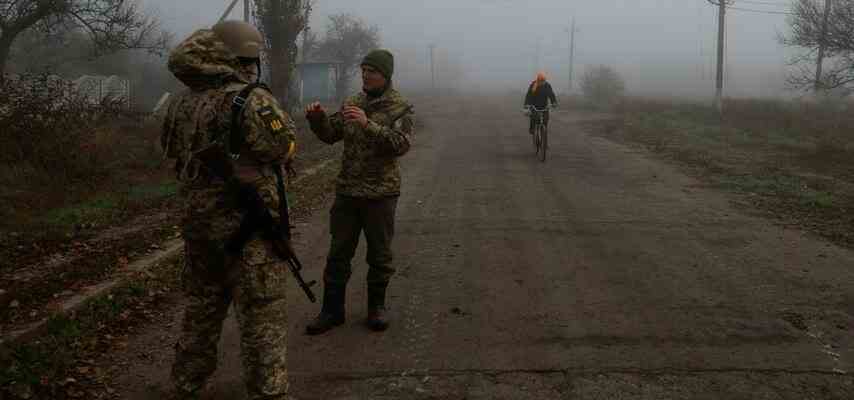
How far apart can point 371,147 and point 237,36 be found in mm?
1461

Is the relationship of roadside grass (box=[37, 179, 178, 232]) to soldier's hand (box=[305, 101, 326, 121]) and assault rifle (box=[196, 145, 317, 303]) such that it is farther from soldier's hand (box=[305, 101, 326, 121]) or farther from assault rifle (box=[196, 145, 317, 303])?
assault rifle (box=[196, 145, 317, 303])

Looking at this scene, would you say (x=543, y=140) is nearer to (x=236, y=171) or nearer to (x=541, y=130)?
(x=541, y=130)

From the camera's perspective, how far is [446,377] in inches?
153

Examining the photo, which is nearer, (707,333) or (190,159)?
(190,159)

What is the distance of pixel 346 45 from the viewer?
4769 centimetres

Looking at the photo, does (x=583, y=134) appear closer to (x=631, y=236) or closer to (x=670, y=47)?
(x=631, y=236)

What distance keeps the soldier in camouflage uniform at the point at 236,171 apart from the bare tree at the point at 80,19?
15024 mm

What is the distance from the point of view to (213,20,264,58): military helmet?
316cm

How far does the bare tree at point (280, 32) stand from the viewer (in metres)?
19.7

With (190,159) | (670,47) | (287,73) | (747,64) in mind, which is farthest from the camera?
(670,47)

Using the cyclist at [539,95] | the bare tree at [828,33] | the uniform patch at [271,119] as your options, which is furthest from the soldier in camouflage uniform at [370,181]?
the bare tree at [828,33]

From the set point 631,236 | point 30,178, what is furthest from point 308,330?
point 30,178

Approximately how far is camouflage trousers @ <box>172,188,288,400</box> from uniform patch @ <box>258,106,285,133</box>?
18.0 inches

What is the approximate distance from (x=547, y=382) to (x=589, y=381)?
0.23 m
